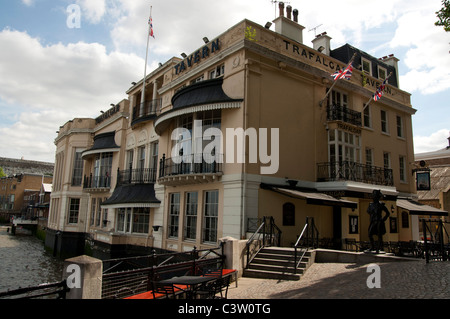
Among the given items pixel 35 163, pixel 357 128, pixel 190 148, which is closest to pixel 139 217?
pixel 190 148

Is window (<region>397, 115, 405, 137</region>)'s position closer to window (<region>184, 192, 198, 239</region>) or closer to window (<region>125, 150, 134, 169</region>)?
window (<region>184, 192, 198, 239</region>)

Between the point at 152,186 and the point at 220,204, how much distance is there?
693 centimetres

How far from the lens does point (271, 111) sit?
15656 millimetres

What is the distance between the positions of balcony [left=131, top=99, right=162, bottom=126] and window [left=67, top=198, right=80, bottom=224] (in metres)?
11.6

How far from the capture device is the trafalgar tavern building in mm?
14789

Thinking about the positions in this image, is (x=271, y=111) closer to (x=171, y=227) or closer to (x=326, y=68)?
(x=326, y=68)

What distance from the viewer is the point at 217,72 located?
17031mm

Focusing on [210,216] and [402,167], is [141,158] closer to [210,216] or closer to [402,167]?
[210,216]

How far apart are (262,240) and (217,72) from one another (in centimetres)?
902

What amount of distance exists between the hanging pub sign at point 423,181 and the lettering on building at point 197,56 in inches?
621

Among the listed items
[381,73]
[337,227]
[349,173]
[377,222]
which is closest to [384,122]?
[381,73]

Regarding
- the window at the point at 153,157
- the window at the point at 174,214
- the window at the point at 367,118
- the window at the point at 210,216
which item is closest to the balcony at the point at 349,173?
the window at the point at 367,118

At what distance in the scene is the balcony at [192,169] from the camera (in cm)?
1499

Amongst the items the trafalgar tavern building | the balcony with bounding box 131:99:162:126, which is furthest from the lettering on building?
the balcony with bounding box 131:99:162:126
